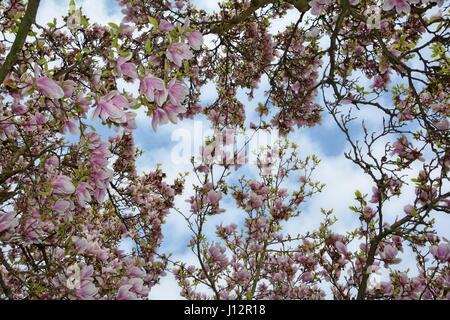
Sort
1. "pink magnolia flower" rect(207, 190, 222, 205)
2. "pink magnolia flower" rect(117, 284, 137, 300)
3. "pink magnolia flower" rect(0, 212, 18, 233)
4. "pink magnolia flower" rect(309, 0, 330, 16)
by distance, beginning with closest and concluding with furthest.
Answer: "pink magnolia flower" rect(0, 212, 18, 233)
"pink magnolia flower" rect(117, 284, 137, 300)
"pink magnolia flower" rect(309, 0, 330, 16)
"pink magnolia flower" rect(207, 190, 222, 205)

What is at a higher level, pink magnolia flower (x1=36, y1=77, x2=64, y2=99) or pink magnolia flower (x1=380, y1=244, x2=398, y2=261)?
pink magnolia flower (x1=36, y1=77, x2=64, y2=99)

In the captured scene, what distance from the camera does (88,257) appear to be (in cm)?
381

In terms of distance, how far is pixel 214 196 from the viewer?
500cm

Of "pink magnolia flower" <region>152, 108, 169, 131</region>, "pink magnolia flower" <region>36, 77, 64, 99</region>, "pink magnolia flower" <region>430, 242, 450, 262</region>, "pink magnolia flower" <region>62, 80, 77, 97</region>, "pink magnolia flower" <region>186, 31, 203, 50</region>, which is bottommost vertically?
"pink magnolia flower" <region>430, 242, 450, 262</region>

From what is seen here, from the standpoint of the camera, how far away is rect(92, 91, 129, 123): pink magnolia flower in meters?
2.87

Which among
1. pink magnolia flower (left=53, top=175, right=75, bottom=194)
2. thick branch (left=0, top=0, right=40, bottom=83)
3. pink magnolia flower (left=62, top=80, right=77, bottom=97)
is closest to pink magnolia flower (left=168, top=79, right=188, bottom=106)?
pink magnolia flower (left=62, top=80, right=77, bottom=97)

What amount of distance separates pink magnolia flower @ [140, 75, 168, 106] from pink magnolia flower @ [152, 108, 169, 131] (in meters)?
0.10

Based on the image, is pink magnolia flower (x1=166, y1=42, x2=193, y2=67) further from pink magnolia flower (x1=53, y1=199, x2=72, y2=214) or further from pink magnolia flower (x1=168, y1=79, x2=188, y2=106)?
pink magnolia flower (x1=53, y1=199, x2=72, y2=214)

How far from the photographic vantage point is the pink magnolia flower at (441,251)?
3506 mm

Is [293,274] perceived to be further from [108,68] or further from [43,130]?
[108,68]

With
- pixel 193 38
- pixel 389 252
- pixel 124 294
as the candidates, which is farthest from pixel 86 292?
pixel 389 252
